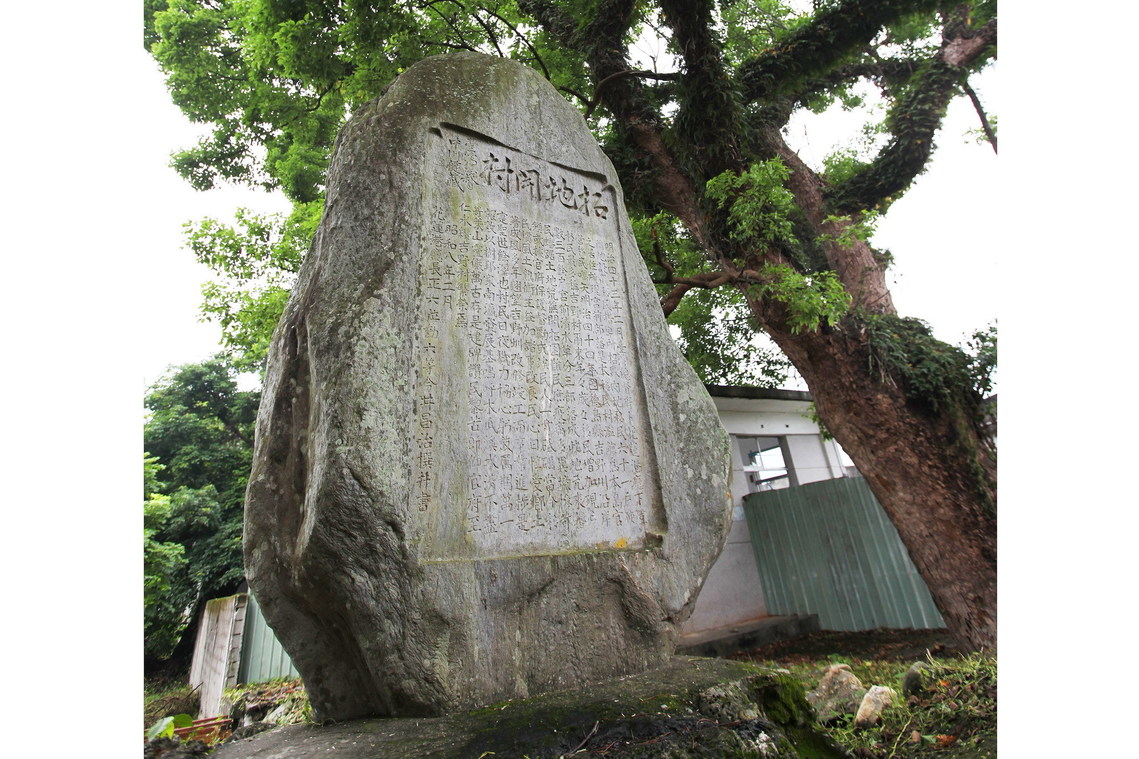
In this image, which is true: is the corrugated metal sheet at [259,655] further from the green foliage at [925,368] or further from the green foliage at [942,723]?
the green foliage at [925,368]

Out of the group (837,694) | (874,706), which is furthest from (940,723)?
(837,694)

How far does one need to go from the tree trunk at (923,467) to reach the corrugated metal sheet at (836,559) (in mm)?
2333

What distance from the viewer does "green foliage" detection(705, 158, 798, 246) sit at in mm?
5012

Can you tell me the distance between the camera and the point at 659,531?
8.14 feet

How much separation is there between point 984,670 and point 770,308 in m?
3.37

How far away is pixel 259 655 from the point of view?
7.68 meters

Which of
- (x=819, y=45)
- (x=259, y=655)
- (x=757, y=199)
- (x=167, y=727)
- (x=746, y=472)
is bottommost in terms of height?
(x=259, y=655)

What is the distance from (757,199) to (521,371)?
345 cm

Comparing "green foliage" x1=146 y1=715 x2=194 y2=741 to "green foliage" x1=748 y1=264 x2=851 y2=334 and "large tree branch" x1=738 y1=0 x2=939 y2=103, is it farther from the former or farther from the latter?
"large tree branch" x1=738 y1=0 x2=939 y2=103

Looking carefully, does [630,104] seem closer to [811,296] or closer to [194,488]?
[811,296]

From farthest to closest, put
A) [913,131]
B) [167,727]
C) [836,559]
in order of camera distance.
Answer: [836,559] → [913,131] → [167,727]

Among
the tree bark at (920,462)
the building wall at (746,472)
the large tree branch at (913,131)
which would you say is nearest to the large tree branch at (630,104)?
the tree bark at (920,462)

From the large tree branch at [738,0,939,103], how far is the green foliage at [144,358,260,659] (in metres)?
9.12

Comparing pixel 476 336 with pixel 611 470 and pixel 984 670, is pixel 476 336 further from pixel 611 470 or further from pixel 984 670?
pixel 984 670
